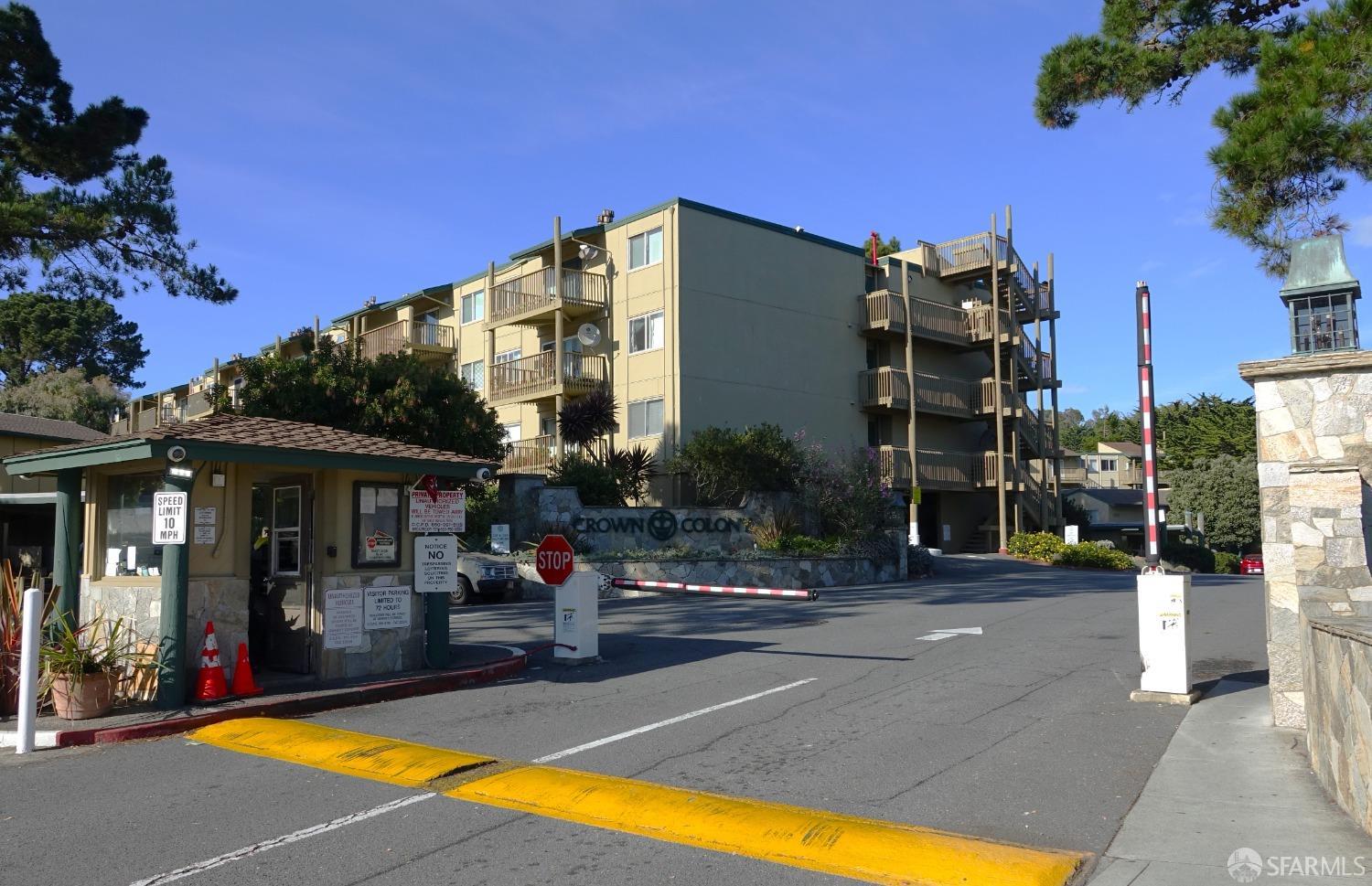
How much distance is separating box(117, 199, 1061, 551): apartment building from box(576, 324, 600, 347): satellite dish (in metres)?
0.09

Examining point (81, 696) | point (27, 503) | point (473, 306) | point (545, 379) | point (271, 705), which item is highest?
point (473, 306)

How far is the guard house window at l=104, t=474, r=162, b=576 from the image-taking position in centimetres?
1086

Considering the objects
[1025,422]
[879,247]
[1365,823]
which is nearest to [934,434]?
[1025,422]

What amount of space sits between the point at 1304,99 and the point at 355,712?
38.2 ft

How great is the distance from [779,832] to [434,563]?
7.05m

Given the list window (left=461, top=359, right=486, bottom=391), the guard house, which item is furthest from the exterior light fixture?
window (left=461, top=359, right=486, bottom=391)

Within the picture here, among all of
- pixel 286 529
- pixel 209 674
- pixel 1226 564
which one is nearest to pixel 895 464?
pixel 1226 564

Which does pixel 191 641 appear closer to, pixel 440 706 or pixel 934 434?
pixel 440 706

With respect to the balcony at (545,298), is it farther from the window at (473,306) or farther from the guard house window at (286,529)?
the guard house window at (286,529)

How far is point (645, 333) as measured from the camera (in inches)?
1319

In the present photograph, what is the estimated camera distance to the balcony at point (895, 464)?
3644 cm

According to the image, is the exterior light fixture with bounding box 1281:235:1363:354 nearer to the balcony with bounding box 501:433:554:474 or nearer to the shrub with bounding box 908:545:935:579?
the shrub with bounding box 908:545:935:579

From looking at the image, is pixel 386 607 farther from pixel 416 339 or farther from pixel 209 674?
pixel 416 339

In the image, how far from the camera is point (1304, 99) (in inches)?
431
